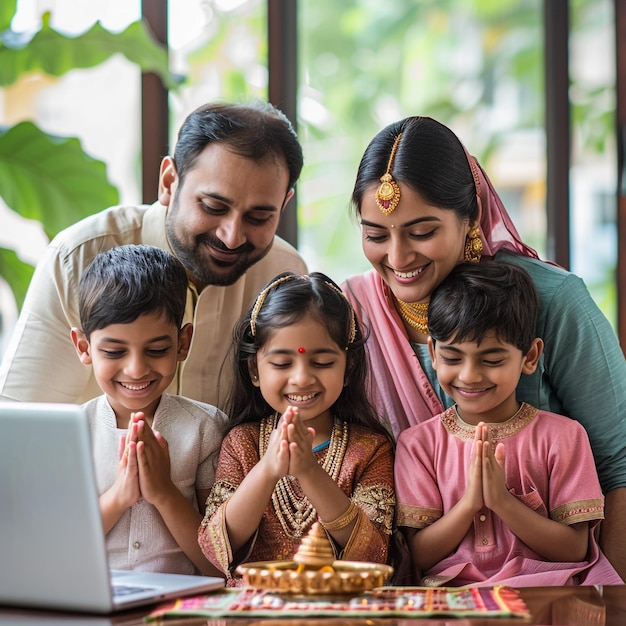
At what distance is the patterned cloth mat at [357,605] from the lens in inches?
48.7

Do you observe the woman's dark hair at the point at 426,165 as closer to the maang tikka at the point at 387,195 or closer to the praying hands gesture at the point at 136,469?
the maang tikka at the point at 387,195

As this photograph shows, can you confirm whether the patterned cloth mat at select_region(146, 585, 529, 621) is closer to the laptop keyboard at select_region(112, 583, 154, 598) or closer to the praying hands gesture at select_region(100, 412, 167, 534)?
the laptop keyboard at select_region(112, 583, 154, 598)

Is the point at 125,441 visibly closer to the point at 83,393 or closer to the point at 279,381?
the point at 279,381

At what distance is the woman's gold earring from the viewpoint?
1989mm

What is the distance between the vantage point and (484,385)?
1769 mm

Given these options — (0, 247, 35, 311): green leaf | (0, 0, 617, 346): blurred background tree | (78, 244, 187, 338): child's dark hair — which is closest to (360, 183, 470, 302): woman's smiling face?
(78, 244, 187, 338): child's dark hair

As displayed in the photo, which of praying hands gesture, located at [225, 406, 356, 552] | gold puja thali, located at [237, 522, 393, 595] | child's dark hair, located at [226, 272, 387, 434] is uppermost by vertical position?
child's dark hair, located at [226, 272, 387, 434]

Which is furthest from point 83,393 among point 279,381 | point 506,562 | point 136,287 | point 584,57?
point 584,57

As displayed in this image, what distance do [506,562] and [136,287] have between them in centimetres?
86

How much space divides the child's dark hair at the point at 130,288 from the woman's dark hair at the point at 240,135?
352mm

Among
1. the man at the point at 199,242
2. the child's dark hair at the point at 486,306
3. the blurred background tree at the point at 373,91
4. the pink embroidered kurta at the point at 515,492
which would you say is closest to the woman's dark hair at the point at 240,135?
the man at the point at 199,242

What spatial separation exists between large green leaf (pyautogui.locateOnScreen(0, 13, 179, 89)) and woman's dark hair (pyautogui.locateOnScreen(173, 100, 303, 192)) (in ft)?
1.59

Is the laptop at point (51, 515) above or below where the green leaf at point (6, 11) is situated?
below

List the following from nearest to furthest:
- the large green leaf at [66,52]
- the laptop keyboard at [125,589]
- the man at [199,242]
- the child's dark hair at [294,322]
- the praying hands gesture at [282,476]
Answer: the laptop keyboard at [125,589]
the praying hands gesture at [282,476]
the child's dark hair at [294,322]
the man at [199,242]
the large green leaf at [66,52]
